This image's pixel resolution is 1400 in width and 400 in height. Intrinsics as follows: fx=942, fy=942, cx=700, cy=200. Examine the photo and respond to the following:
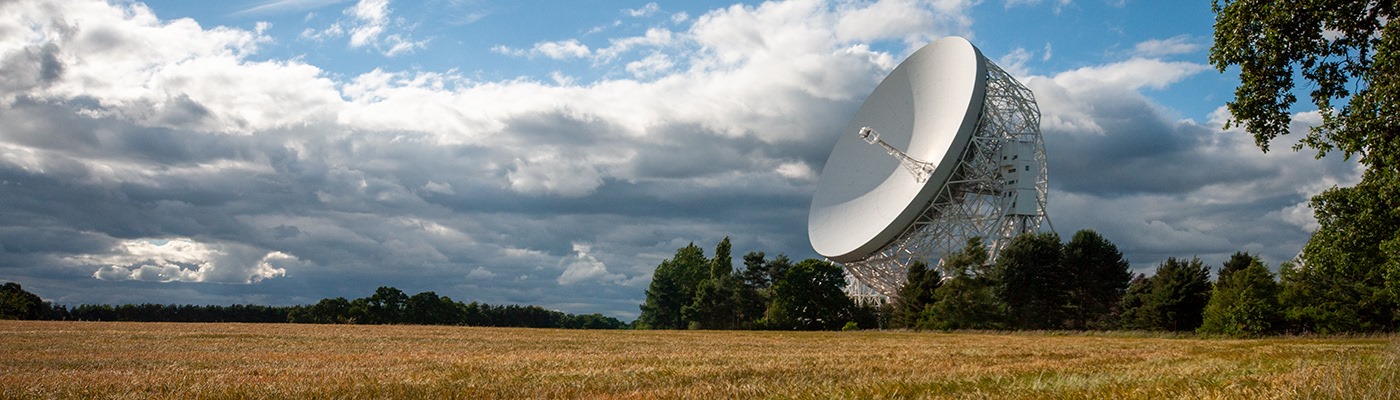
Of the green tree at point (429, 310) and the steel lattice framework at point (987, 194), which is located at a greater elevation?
the steel lattice framework at point (987, 194)

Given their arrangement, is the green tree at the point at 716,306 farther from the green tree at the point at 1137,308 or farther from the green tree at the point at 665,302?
the green tree at the point at 1137,308

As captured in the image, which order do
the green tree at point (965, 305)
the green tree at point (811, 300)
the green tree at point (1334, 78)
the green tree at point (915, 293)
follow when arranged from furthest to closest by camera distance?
the green tree at point (811, 300) < the green tree at point (915, 293) < the green tree at point (965, 305) < the green tree at point (1334, 78)

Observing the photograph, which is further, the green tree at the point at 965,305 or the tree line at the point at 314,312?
the tree line at the point at 314,312

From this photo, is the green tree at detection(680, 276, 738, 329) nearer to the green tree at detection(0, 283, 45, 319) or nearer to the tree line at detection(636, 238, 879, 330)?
the tree line at detection(636, 238, 879, 330)

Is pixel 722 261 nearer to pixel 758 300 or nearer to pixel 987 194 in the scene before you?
pixel 758 300

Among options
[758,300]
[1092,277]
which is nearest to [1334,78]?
[1092,277]

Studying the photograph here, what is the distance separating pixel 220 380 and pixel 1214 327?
213ft

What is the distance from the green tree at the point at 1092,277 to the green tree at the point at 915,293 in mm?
11294

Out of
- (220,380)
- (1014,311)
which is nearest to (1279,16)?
(220,380)

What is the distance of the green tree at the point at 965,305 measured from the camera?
237 feet

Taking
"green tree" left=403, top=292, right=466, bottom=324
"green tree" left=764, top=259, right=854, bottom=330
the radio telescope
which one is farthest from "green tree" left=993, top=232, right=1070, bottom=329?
"green tree" left=403, top=292, right=466, bottom=324

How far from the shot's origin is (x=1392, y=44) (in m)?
17.9

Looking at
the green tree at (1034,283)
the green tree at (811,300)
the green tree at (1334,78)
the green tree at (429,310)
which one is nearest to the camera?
the green tree at (1334,78)

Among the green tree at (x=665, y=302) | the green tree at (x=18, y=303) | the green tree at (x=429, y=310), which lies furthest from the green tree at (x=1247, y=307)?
the green tree at (x=18, y=303)
